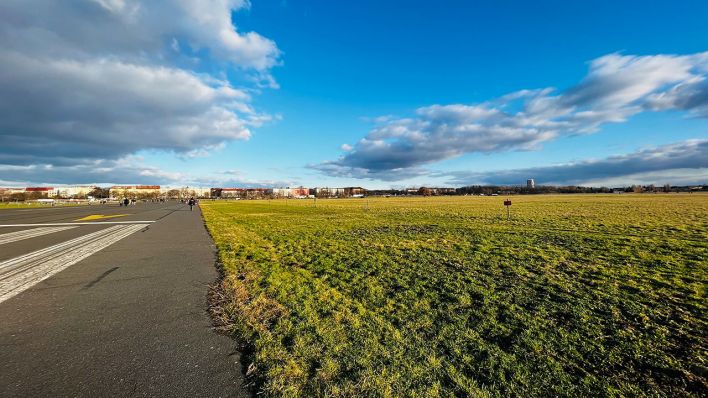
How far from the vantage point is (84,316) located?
198 inches

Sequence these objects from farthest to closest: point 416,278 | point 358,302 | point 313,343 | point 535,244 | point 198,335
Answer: point 535,244, point 416,278, point 358,302, point 198,335, point 313,343

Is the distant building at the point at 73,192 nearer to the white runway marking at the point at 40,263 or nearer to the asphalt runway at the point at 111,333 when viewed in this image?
the white runway marking at the point at 40,263

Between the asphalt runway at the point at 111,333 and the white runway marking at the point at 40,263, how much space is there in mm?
44

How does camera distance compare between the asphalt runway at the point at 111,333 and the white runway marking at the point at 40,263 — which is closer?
the asphalt runway at the point at 111,333

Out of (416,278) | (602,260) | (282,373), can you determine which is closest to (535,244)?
(602,260)

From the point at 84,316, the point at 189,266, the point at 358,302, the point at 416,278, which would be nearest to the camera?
the point at 84,316

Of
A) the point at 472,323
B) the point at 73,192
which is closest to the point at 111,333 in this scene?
the point at 472,323

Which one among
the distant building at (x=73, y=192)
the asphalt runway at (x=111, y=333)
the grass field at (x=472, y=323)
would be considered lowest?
the grass field at (x=472, y=323)

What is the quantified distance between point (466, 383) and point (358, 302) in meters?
2.69

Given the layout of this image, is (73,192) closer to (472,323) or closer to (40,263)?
(40,263)

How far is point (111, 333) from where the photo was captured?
14.4 ft

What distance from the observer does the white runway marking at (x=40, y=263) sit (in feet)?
22.1

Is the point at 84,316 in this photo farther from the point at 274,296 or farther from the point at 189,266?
the point at 189,266

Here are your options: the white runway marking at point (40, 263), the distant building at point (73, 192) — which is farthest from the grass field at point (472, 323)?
the distant building at point (73, 192)
